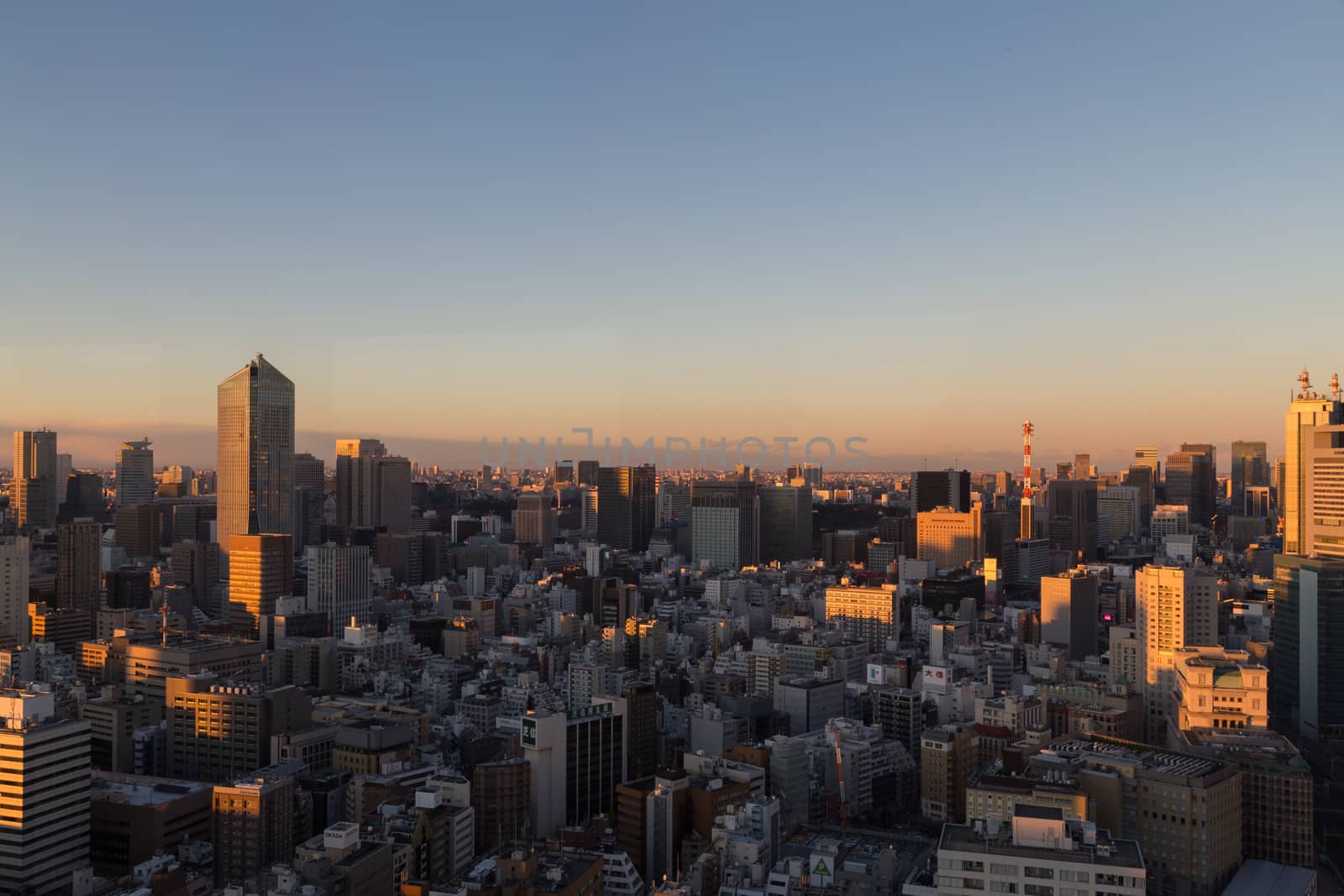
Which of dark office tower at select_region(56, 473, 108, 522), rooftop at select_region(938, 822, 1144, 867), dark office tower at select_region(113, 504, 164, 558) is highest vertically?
dark office tower at select_region(56, 473, 108, 522)

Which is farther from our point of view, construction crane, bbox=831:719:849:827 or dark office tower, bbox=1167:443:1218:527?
dark office tower, bbox=1167:443:1218:527

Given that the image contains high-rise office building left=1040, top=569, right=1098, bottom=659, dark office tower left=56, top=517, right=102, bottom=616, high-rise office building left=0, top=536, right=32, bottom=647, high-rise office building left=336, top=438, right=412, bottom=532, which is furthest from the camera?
high-rise office building left=336, top=438, right=412, bottom=532

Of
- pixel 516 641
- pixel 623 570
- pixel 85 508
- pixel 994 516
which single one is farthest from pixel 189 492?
pixel 994 516

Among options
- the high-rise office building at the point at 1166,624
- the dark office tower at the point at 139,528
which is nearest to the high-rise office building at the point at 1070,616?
the high-rise office building at the point at 1166,624

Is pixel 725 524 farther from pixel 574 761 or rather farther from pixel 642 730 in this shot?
pixel 574 761

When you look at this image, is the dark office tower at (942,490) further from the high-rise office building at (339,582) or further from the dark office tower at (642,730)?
the dark office tower at (642,730)

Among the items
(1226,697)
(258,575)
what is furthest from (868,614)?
(258,575)

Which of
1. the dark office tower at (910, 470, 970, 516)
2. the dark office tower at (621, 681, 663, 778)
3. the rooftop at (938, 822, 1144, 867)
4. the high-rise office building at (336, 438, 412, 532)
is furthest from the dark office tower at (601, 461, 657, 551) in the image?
the rooftop at (938, 822, 1144, 867)

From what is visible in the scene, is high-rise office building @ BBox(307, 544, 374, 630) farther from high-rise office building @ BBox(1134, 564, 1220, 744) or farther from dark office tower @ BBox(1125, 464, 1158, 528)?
dark office tower @ BBox(1125, 464, 1158, 528)
